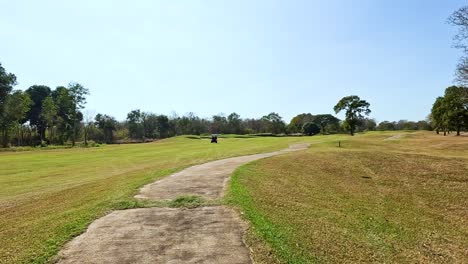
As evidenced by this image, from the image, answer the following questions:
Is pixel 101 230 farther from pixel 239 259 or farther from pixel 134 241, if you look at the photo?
pixel 239 259

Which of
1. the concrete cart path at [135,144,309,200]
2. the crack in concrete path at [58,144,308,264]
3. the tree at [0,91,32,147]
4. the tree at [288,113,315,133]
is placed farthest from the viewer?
the tree at [288,113,315,133]

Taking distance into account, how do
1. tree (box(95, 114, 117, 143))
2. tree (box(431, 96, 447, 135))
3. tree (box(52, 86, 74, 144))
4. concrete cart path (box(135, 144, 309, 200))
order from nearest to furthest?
concrete cart path (box(135, 144, 309, 200)) → tree (box(431, 96, 447, 135)) → tree (box(52, 86, 74, 144)) → tree (box(95, 114, 117, 143))

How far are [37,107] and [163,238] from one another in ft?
307

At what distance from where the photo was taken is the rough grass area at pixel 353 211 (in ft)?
23.4

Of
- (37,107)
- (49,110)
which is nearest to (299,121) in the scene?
(49,110)

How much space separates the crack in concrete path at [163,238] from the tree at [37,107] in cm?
8783

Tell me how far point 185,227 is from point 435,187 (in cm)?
1489

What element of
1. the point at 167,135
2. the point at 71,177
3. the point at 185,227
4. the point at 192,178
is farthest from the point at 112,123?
the point at 185,227

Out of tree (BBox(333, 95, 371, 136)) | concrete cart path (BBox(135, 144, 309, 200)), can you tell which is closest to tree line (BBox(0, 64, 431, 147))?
tree (BBox(333, 95, 371, 136))

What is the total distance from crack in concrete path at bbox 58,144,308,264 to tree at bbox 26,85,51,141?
288ft

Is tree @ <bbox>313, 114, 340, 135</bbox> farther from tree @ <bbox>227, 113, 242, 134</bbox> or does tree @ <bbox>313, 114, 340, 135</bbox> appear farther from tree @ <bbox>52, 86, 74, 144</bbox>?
tree @ <bbox>52, 86, 74, 144</bbox>

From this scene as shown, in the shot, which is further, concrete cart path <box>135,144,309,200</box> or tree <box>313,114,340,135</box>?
tree <box>313,114,340,135</box>

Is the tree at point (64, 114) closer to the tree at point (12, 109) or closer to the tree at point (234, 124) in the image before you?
the tree at point (12, 109)

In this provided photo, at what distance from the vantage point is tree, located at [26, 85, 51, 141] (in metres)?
86.4
